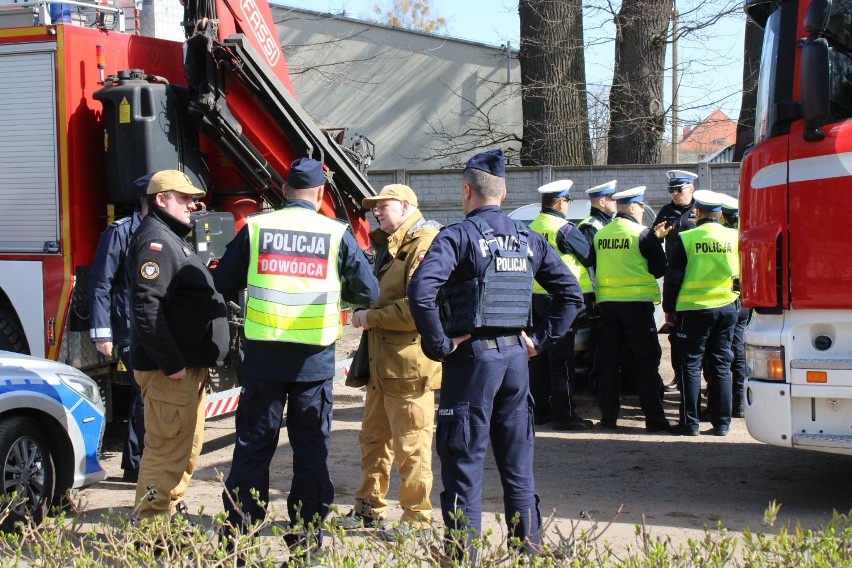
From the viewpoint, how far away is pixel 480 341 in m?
4.60

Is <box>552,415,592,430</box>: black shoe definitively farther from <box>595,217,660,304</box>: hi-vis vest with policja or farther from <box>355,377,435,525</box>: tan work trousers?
<box>355,377,435,525</box>: tan work trousers

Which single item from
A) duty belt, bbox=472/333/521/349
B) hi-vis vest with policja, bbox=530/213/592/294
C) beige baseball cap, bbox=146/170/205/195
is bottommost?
duty belt, bbox=472/333/521/349

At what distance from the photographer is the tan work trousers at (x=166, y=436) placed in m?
5.08

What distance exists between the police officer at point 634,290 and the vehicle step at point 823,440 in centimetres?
263

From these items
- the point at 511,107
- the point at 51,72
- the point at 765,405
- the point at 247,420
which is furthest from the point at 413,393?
the point at 511,107

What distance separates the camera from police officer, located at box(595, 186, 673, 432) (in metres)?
8.07

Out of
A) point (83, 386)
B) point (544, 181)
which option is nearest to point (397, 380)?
point (83, 386)

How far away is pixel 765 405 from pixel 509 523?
186 centimetres

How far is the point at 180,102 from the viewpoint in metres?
7.47

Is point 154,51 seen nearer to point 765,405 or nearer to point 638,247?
point 638,247

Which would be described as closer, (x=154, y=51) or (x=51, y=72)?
(x=51, y=72)

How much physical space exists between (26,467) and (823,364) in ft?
13.8

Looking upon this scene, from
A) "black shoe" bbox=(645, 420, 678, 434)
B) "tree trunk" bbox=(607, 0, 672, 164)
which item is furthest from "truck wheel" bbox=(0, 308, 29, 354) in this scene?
"tree trunk" bbox=(607, 0, 672, 164)

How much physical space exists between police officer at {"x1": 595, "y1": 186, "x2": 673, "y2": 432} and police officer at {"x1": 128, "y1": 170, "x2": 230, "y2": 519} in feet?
12.5
